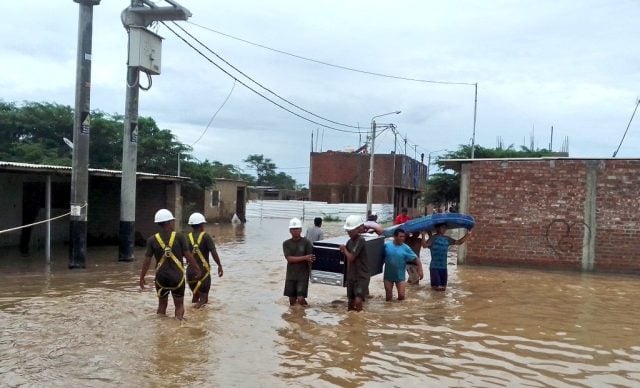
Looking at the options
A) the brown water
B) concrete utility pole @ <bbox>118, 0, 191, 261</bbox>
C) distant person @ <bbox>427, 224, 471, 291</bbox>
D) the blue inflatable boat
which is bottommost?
the brown water

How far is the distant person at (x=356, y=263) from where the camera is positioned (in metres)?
9.31

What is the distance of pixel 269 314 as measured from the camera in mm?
9422

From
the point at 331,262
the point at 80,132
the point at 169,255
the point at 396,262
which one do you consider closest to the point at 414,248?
the point at 396,262

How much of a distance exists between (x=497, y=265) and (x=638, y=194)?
3744 mm

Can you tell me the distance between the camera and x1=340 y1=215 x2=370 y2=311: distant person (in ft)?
30.6

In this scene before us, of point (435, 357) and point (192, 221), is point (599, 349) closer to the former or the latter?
point (435, 357)

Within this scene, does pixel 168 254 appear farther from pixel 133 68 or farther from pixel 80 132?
pixel 133 68

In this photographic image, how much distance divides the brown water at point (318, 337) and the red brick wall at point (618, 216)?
6.87 ft

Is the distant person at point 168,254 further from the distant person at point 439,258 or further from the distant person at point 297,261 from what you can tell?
the distant person at point 439,258

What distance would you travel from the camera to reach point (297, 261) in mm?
9500

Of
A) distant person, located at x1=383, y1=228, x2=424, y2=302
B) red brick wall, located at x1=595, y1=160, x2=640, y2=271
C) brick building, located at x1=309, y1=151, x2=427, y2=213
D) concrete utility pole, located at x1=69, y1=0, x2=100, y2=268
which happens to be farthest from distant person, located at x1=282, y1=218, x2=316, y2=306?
brick building, located at x1=309, y1=151, x2=427, y2=213

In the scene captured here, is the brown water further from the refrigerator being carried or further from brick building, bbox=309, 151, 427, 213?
brick building, bbox=309, 151, 427, 213

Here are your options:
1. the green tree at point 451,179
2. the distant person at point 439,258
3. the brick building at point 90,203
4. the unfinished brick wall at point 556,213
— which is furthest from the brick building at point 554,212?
the green tree at point 451,179

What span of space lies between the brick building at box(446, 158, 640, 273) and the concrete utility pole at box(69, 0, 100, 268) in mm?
9424
